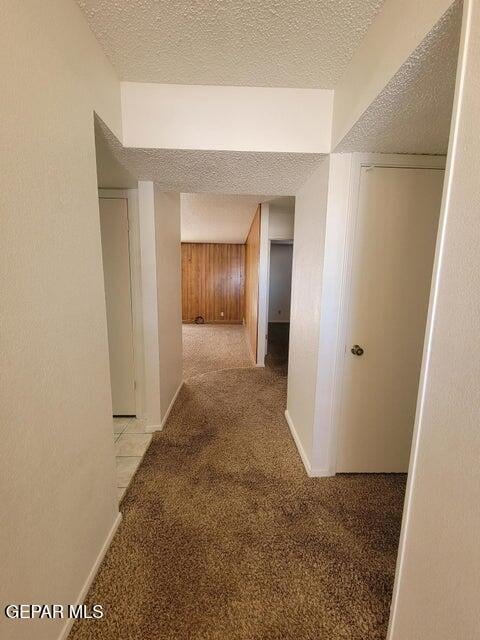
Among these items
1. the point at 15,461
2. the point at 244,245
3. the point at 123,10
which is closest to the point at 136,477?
the point at 15,461

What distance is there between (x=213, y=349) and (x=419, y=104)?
437 cm

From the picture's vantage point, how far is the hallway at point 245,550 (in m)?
1.05

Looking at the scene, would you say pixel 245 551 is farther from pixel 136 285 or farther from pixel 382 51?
pixel 382 51

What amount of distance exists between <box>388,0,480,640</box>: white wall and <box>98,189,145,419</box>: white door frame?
83.3 inches

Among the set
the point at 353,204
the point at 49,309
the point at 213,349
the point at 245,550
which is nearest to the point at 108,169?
the point at 49,309

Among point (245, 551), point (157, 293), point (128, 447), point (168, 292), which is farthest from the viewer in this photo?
point (168, 292)

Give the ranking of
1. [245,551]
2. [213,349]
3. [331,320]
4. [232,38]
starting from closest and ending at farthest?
Answer: [232,38]
[245,551]
[331,320]
[213,349]

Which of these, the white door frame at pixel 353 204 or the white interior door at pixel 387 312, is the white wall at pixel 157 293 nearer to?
the white door frame at pixel 353 204

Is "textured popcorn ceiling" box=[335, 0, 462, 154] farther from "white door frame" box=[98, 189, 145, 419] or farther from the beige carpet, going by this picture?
the beige carpet

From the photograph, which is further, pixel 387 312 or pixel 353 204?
pixel 387 312

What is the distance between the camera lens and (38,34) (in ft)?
2.73

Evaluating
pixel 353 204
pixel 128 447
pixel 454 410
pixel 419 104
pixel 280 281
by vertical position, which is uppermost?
pixel 419 104

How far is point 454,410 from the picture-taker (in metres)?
0.67

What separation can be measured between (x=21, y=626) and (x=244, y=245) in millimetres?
7298
